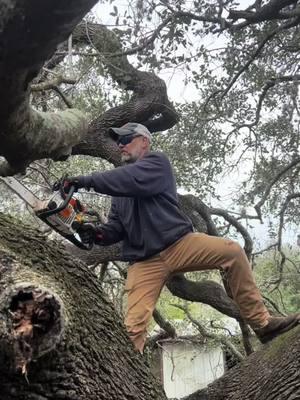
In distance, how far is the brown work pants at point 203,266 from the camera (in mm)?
3631

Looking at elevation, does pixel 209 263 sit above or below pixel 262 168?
below

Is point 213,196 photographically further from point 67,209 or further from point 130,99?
point 67,209

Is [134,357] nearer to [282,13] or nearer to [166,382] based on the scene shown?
[282,13]

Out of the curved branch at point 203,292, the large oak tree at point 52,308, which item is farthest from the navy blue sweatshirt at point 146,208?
the curved branch at point 203,292

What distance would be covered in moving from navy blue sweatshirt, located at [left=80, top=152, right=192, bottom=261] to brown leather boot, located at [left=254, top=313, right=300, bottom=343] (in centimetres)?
74

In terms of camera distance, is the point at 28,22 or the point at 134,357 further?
the point at 134,357

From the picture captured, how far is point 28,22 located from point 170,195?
2.19 m

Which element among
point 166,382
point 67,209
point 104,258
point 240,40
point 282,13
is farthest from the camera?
point 166,382

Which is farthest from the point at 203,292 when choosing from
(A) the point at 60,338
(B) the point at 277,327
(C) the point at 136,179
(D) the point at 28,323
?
(D) the point at 28,323

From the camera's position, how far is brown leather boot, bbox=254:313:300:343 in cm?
345

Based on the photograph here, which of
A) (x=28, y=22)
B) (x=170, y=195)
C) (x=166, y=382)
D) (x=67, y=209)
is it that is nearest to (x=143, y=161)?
(x=170, y=195)

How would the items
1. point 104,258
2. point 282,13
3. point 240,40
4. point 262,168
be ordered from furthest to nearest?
point 262,168
point 240,40
point 104,258
point 282,13

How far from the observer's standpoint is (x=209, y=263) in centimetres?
368

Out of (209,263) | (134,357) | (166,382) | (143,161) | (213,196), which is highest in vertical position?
(213,196)
